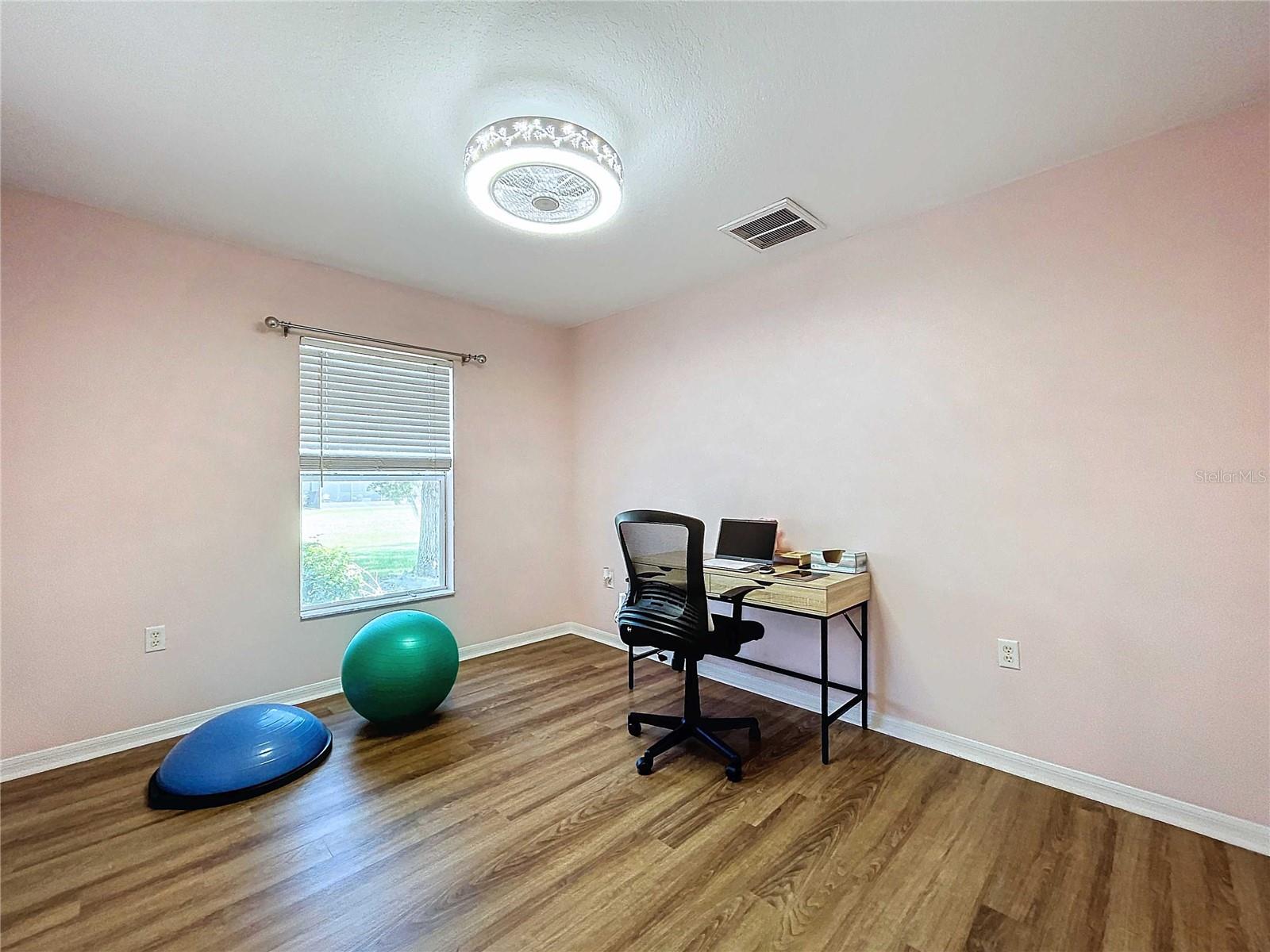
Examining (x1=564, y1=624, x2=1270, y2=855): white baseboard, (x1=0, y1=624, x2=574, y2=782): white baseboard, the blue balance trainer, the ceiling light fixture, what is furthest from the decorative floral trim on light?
(x1=0, y1=624, x2=574, y2=782): white baseboard

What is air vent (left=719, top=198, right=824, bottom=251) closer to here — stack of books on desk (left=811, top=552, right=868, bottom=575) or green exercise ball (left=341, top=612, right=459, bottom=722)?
stack of books on desk (left=811, top=552, right=868, bottom=575)

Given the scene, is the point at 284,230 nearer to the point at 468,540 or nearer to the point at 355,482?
the point at 355,482

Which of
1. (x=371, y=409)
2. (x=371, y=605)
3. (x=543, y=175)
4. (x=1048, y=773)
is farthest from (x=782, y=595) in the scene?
(x=371, y=409)

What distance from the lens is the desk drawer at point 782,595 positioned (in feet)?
7.95

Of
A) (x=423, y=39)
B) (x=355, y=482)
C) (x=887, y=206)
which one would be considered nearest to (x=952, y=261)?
(x=887, y=206)

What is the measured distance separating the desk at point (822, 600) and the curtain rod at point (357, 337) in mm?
2190

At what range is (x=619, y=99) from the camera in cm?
184

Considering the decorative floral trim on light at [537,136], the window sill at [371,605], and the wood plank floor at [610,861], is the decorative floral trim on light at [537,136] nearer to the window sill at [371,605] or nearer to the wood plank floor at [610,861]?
the wood plank floor at [610,861]

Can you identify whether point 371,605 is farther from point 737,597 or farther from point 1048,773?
point 1048,773

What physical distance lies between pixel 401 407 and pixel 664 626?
2347mm

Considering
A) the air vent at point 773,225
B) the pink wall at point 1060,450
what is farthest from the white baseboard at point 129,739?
the air vent at point 773,225

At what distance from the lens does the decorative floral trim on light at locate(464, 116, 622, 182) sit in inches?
72.2

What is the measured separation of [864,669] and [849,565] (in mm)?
510

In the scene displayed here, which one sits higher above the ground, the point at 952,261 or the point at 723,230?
the point at 723,230
